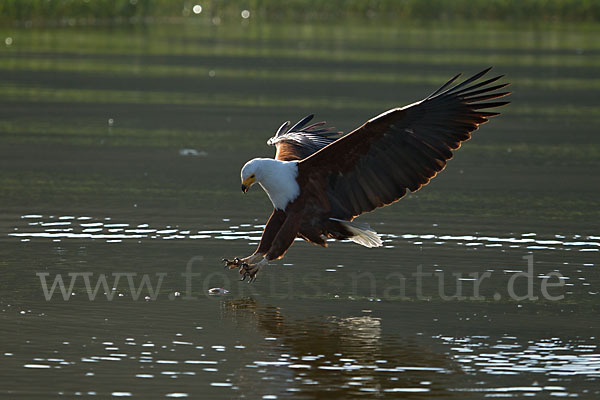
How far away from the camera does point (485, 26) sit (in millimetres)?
52969

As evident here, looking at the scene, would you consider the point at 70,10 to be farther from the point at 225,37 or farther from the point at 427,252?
the point at 427,252

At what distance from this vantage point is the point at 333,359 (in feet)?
24.6

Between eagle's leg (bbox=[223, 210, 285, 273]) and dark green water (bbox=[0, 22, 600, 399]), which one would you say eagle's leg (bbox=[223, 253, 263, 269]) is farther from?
dark green water (bbox=[0, 22, 600, 399])

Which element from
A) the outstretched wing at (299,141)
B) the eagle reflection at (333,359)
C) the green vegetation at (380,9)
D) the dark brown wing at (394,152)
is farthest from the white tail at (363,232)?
the green vegetation at (380,9)

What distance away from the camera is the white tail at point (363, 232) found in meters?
9.02

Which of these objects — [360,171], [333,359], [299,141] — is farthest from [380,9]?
[333,359]

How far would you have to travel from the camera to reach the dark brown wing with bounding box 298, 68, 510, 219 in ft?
29.1

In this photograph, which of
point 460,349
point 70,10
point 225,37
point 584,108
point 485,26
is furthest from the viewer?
point 485,26

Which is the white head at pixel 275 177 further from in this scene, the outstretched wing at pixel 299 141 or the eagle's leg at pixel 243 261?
the outstretched wing at pixel 299 141

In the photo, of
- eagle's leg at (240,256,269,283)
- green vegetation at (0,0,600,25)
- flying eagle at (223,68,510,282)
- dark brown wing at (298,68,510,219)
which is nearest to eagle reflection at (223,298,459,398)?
eagle's leg at (240,256,269,283)

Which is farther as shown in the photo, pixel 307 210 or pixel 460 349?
pixel 307 210

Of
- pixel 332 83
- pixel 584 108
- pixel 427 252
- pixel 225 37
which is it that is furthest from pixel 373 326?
pixel 225 37

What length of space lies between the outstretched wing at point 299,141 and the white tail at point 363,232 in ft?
2.79

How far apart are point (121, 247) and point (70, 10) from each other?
1504 inches
